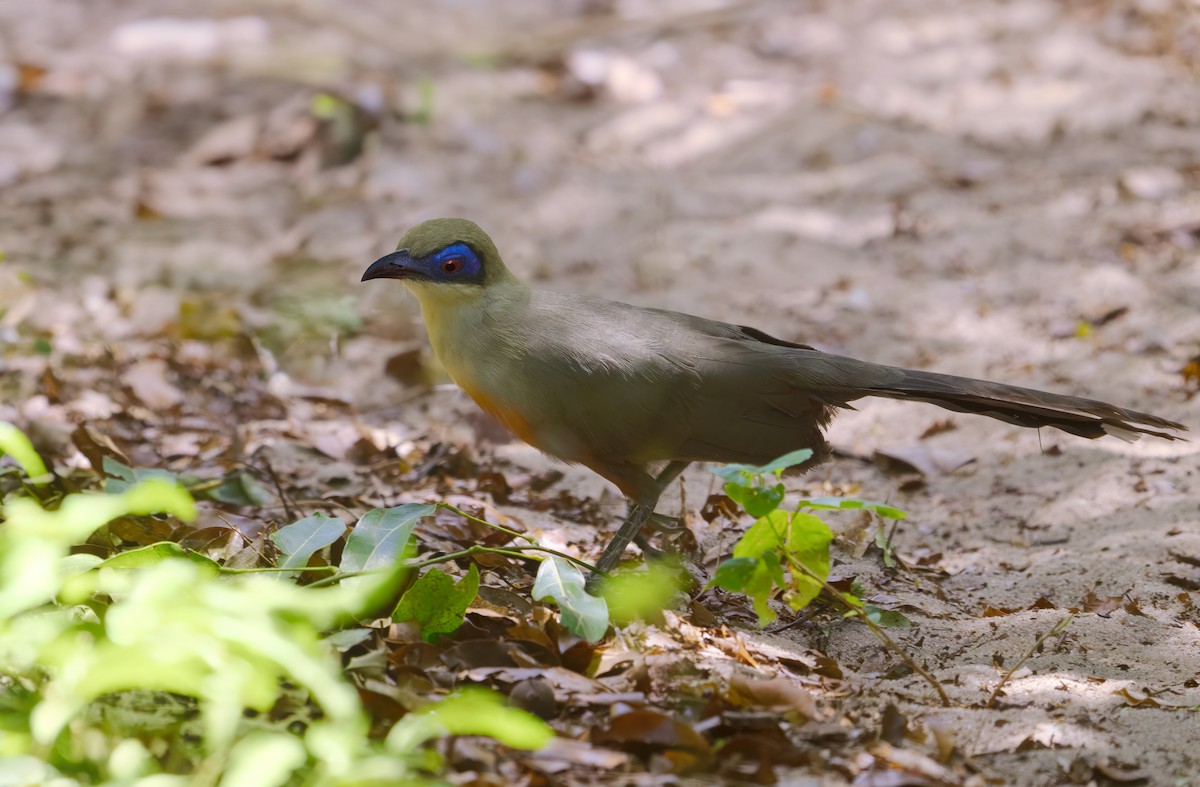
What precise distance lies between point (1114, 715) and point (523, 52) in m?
8.37

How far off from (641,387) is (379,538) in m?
1.16

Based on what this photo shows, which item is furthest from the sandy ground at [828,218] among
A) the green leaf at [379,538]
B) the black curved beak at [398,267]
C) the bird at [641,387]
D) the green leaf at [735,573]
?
the green leaf at [379,538]

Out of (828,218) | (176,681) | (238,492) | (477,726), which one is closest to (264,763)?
(176,681)

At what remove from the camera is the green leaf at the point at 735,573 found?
3010mm

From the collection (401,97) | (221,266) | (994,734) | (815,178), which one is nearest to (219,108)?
(401,97)

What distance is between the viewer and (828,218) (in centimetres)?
774

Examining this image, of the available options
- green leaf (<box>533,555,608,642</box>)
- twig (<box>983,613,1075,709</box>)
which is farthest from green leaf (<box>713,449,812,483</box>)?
twig (<box>983,613,1075,709</box>)

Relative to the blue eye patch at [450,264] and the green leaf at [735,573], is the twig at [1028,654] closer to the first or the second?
the green leaf at [735,573]

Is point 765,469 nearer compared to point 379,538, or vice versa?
point 765,469

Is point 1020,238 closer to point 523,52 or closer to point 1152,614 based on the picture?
point 1152,614

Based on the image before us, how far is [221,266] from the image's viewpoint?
721 centimetres

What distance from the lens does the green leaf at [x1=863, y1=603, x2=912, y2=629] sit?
3576 mm

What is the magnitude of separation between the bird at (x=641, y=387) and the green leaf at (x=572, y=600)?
0.75 metres

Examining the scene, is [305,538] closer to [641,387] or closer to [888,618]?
[641,387]
